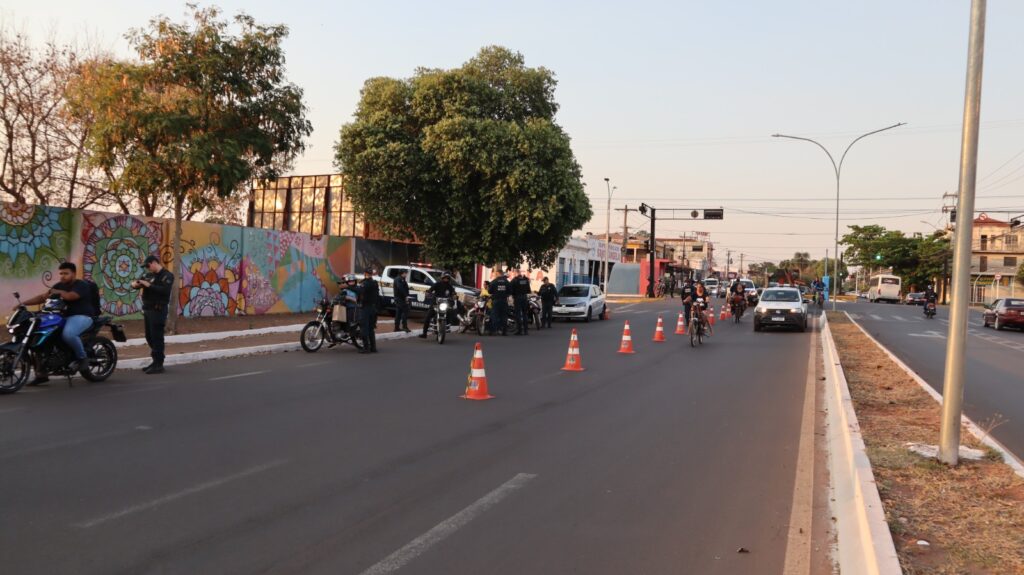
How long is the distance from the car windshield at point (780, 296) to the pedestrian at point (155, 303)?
19.8m

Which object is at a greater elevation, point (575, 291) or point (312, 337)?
point (575, 291)

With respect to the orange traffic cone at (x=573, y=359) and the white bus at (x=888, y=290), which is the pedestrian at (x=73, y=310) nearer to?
the orange traffic cone at (x=573, y=359)

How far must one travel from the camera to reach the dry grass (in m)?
4.43

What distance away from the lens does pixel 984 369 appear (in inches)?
626

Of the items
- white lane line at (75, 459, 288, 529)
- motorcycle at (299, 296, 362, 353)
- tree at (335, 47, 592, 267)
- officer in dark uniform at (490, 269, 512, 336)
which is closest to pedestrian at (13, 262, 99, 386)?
white lane line at (75, 459, 288, 529)

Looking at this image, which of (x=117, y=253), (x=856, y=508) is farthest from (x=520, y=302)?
(x=856, y=508)

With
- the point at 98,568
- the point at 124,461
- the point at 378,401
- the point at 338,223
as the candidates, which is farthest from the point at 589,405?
the point at 338,223

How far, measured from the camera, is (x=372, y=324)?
52.7ft

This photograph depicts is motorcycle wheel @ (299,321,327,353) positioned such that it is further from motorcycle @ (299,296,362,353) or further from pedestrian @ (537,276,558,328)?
pedestrian @ (537,276,558,328)

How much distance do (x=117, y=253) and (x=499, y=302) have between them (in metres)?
9.66

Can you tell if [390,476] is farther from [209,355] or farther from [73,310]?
[209,355]

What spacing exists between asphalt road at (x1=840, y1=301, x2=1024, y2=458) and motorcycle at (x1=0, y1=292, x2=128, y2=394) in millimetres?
10906

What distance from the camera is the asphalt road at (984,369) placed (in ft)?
31.6

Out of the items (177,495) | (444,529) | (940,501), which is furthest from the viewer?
(940,501)
